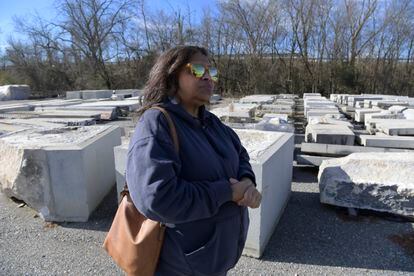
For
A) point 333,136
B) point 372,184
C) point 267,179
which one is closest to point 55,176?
point 267,179

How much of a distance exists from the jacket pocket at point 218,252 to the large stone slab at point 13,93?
24.4 meters

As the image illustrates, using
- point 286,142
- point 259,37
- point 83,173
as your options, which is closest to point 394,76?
point 259,37

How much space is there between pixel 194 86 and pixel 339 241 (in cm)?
268

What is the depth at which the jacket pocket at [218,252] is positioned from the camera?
1.43 metres

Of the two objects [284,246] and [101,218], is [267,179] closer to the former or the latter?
[284,246]

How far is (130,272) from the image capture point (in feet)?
5.04

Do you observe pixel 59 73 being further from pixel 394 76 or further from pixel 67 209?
pixel 67 209

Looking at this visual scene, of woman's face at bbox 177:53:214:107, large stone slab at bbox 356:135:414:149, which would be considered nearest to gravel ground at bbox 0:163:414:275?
woman's face at bbox 177:53:214:107

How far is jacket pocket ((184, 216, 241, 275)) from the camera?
1426 mm

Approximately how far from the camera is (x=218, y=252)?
1.46 metres

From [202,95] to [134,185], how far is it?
524mm

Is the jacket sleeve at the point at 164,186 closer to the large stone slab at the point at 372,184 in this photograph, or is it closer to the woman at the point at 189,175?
the woman at the point at 189,175

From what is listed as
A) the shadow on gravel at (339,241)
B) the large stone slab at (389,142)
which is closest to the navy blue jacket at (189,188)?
the shadow on gravel at (339,241)

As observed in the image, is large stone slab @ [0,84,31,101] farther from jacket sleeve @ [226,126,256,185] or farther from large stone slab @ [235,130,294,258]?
jacket sleeve @ [226,126,256,185]
